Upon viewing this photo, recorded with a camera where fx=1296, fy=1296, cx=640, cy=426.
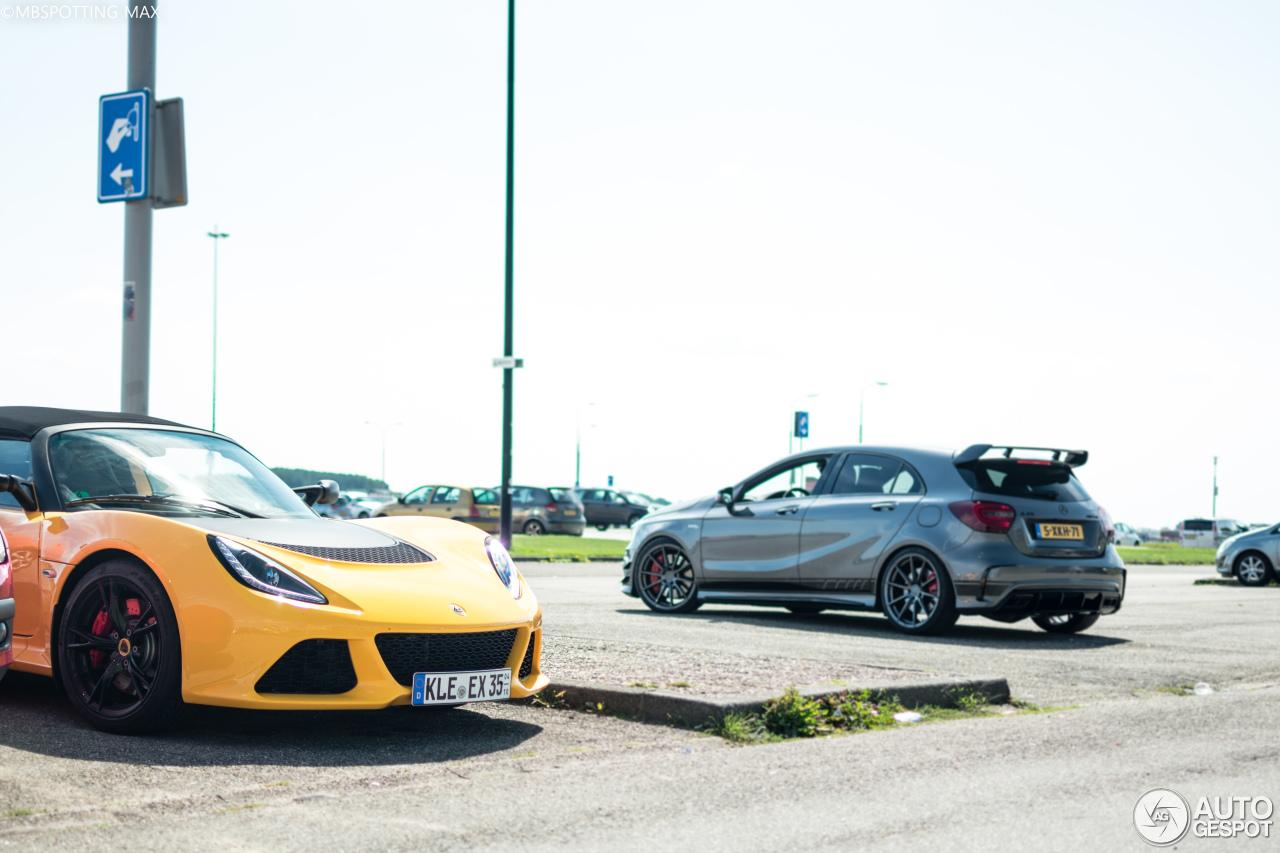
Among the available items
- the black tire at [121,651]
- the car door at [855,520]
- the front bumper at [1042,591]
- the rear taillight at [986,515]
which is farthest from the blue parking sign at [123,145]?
the front bumper at [1042,591]

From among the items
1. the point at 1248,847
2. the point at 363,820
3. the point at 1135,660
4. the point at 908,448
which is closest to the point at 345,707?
the point at 363,820

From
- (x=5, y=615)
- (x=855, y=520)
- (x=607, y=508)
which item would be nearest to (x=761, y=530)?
(x=855, y=520)

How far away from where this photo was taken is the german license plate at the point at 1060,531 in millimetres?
10516

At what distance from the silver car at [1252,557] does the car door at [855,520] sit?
46.1ft

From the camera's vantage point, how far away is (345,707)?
16.9 feet

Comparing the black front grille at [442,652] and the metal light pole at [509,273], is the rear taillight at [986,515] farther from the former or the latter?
the metal light pole at [509,273]

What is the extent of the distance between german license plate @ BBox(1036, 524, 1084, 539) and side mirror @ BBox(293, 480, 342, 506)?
234 inches

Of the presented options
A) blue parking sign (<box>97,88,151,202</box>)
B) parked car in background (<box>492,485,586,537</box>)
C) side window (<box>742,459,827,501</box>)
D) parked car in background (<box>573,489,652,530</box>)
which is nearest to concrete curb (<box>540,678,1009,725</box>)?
side window (<box>742,459,827,501</box>)

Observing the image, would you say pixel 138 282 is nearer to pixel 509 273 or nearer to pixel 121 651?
pixel 121 651

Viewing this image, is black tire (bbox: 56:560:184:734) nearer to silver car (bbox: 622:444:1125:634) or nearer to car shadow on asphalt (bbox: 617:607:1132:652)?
car shadow on asphalt (bbox: 617:607:1132:652)

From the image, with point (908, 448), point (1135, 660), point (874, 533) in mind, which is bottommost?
point (1135, 660)

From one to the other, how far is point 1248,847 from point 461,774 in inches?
105

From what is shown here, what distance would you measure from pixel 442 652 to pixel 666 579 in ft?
23.7

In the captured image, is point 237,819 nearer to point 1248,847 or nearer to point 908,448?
point 1248,847
